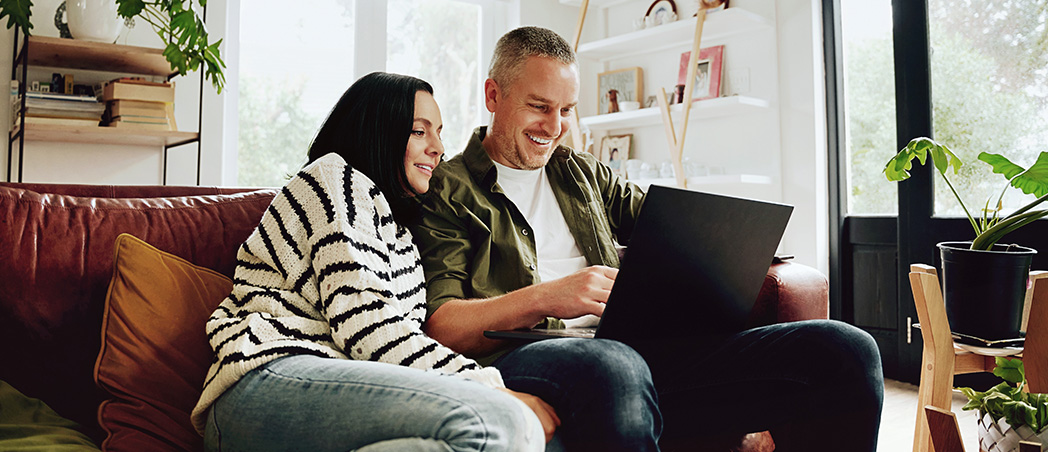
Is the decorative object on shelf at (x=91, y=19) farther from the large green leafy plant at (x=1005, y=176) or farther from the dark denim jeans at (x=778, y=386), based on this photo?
the large green leafy plant at (x=1005, y=176)

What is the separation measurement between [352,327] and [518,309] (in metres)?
0.29

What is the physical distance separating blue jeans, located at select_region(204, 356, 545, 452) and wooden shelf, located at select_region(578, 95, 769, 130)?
262 centimetres

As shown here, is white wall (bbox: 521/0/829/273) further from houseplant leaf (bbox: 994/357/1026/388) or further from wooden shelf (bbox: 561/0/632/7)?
houseplant leaf (bbox: 994/357/1026/388)

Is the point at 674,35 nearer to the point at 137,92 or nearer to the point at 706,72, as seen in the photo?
the point at 706,72

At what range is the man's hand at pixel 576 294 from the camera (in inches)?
45.1

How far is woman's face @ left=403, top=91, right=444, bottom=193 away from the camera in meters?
1.25

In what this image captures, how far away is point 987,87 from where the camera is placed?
2.67 metres

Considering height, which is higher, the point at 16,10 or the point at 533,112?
the point at 16,10

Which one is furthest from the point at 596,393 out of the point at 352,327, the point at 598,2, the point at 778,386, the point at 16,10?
the point at 598,2

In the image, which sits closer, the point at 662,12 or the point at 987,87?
the point at 987,87

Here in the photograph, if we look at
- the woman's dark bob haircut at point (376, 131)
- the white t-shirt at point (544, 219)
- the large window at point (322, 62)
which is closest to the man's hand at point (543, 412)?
the woman's dark bob haircut at point (376, 131)

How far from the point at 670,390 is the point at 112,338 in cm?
86

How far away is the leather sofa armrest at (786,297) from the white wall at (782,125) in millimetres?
1722

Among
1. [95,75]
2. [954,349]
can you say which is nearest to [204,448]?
[954,349]
